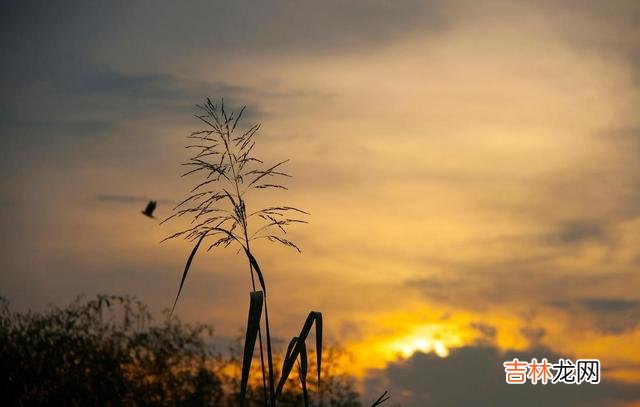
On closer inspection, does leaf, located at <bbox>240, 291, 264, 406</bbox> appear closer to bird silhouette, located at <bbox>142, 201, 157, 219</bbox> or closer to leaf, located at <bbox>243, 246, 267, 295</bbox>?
leaf, located at <bbox>243, 246, 267, 295</bbox>

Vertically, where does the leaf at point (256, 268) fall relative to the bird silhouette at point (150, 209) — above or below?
below

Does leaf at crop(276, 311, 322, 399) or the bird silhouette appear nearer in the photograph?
leaf at crop(276, 311, 322, 399)

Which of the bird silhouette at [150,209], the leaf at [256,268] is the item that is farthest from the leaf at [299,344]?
the bird silhouette at [150,209]

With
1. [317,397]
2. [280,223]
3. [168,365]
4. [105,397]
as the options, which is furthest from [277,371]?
[280,223]

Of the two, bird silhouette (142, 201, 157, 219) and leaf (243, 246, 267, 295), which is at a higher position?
bird silhouette (142, 201, 157, 219)

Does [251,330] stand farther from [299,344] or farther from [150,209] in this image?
[150,209]

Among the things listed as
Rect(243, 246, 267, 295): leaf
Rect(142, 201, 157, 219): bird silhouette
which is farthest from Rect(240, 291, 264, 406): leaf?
Rect(142, 201, 157, 219): bird silhouette

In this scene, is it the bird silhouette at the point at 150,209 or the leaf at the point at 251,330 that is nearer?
the leaf at the point at 251,330

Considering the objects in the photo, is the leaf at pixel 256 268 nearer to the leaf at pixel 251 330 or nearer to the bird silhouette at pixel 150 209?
the leaf at pixel 251 330

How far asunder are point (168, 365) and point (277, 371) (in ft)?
7.17

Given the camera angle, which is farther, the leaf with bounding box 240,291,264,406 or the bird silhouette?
the bird silhouette

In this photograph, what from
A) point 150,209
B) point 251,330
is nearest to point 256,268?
point 251,330

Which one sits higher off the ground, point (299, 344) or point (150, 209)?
point (150, 209)

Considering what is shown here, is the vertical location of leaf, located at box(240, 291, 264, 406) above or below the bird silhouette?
below
